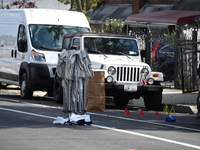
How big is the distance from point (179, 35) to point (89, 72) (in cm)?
1000

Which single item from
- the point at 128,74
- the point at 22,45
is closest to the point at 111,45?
the point at 128,74

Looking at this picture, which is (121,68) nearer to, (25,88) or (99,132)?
(25,88)

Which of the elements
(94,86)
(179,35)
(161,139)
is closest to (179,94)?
(179,35)

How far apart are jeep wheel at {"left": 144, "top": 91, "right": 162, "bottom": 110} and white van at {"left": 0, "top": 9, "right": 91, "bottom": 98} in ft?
9.39

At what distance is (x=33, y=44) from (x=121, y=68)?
10.9 ft

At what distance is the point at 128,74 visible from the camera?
16.9 metres

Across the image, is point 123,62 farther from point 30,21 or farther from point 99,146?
point 99,146

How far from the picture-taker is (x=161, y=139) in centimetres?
1076

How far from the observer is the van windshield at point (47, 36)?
19.1 m

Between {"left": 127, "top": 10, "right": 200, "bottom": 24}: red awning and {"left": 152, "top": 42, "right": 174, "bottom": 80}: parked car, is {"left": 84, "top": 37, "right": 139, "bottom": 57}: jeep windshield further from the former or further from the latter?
{"left": 127, "top": 10, "right": 200, "bottom": 24}: red awning

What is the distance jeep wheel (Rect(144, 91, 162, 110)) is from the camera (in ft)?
56.1

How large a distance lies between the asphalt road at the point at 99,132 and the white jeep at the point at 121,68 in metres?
1.27

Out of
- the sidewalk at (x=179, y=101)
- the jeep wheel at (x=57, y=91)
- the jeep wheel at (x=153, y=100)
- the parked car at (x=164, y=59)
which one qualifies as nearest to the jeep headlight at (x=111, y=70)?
the jeep wheel at (x=153, y=100)

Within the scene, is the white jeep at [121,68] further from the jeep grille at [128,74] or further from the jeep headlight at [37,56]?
the jeep headlight at [37,56]
